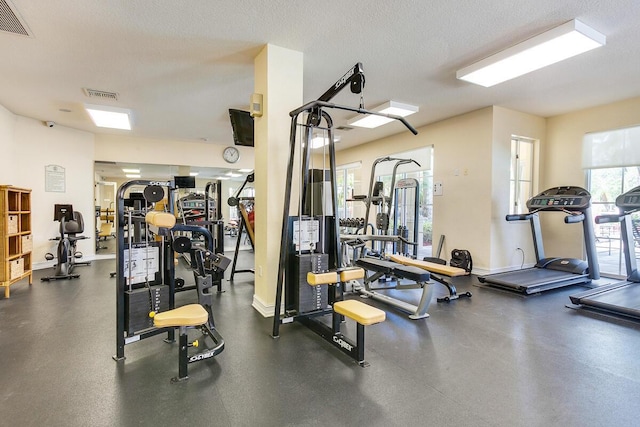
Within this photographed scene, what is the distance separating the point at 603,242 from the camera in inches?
219

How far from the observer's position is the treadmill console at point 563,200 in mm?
4535

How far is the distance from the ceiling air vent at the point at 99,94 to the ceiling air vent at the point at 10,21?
5.01 feet

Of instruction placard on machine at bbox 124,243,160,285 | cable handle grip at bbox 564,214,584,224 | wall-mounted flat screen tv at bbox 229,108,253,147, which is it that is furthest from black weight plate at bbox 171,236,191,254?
cable handle grip at bbox 564,214,584,224

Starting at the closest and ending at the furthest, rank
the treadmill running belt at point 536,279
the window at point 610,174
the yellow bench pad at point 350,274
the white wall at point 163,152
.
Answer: the yellow bench pad at point 350,274 < the treadmill running belt at point 536,279 < the window at point 610,174 < the white wall at point 163,152

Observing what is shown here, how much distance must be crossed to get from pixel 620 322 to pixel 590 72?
3.01 metres

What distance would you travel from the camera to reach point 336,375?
2.24 meters

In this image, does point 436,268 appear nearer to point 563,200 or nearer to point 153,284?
point 563,200

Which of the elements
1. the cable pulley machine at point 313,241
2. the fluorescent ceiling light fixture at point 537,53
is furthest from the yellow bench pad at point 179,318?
the fluorescent ceiling light fixture at point 537,53

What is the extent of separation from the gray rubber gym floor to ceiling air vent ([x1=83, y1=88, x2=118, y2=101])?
9.89 feet

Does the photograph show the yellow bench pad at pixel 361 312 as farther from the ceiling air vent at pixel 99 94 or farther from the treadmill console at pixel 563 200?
the ceiling air vent at pixel 99 94

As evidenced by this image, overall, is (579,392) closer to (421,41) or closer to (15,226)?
(421,41)

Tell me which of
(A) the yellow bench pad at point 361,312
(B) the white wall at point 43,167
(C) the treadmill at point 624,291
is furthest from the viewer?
(B) the white wall at point 43,167

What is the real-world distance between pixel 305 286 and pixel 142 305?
142 centimetres

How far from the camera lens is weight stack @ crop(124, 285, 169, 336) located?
2.48 m
